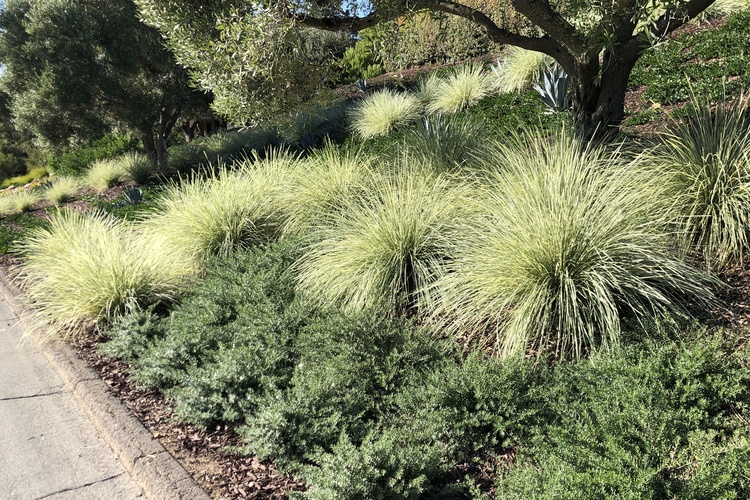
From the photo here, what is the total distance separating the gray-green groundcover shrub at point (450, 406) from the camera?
243 cm

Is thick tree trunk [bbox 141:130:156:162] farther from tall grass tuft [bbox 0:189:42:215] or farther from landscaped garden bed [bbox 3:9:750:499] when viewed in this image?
landscaped garden bed [bbox 3:9:750:499]

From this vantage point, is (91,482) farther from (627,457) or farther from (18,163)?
→ (18,163)

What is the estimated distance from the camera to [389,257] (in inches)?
177

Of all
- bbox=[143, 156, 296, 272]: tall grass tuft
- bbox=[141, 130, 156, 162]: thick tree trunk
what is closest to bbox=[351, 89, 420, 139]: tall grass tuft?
bbox=[143, 156, 296, 272]: tall grass tuft

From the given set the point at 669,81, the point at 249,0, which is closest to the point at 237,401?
the point at 249,0

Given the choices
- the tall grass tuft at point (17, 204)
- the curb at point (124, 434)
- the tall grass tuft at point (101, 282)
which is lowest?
the curb at point (124, 434)

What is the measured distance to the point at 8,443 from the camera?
386 cm

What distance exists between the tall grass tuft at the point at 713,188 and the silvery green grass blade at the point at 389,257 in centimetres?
162

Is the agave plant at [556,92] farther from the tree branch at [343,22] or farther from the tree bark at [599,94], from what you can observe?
the tree branch at [343,22]

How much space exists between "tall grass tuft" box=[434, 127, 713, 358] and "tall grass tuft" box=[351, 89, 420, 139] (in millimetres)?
7063

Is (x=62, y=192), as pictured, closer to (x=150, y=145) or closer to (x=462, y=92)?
(x=150, y=145)

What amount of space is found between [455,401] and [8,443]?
9.94 ft

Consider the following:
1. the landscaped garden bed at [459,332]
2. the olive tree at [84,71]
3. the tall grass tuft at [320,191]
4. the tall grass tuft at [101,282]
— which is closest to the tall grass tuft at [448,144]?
the landscaped garden bed at [459,332]

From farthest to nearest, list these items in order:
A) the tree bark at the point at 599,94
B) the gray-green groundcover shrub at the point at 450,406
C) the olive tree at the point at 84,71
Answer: the olive tree at the point at 84,71 → the tree bark at the point at 599,94 → the gray-green groundcover shrub at the point at 450,406
